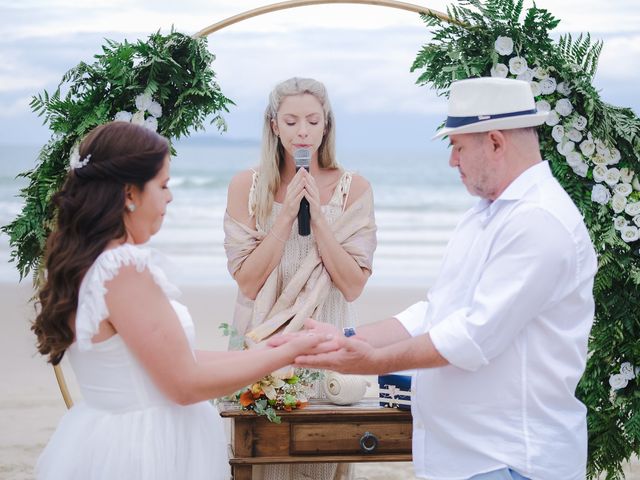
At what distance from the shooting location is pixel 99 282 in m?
2.97

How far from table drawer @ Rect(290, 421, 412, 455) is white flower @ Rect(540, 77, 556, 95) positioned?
175cm

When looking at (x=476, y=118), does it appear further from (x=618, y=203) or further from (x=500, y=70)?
(x=618, y=203)

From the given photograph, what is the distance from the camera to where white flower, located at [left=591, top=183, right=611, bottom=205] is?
198 inches

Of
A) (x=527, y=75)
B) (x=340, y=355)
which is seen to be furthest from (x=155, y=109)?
(x=340, y=355)

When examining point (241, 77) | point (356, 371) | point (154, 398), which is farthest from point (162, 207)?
point (241, 77)

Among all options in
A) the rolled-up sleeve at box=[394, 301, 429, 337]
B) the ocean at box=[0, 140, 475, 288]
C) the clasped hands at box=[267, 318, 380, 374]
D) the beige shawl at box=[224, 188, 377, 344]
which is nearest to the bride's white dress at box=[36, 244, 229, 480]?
the ocean at box=[0, 140, 475, 288]

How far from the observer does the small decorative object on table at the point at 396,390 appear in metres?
4.54

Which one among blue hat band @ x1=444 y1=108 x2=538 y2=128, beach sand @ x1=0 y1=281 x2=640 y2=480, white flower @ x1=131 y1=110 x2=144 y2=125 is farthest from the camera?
beach sand @ x1=0 y1=281 x2=640 y2=480

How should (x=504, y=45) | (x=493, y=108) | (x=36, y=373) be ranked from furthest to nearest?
(x=36, y=373)
(x=504, y=45)
(x=493, y=108)

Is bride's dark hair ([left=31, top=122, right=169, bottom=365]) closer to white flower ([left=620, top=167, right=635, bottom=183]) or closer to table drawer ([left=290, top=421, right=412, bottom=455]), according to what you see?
table drawer ([left=290, top=421, right=412, bottom=455])

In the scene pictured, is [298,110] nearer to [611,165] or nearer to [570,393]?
[611,165]

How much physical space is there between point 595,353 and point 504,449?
2.02 m

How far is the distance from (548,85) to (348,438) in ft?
6.42

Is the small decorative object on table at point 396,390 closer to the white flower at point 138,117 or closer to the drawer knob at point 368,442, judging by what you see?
the drawer knob at point 368,442
